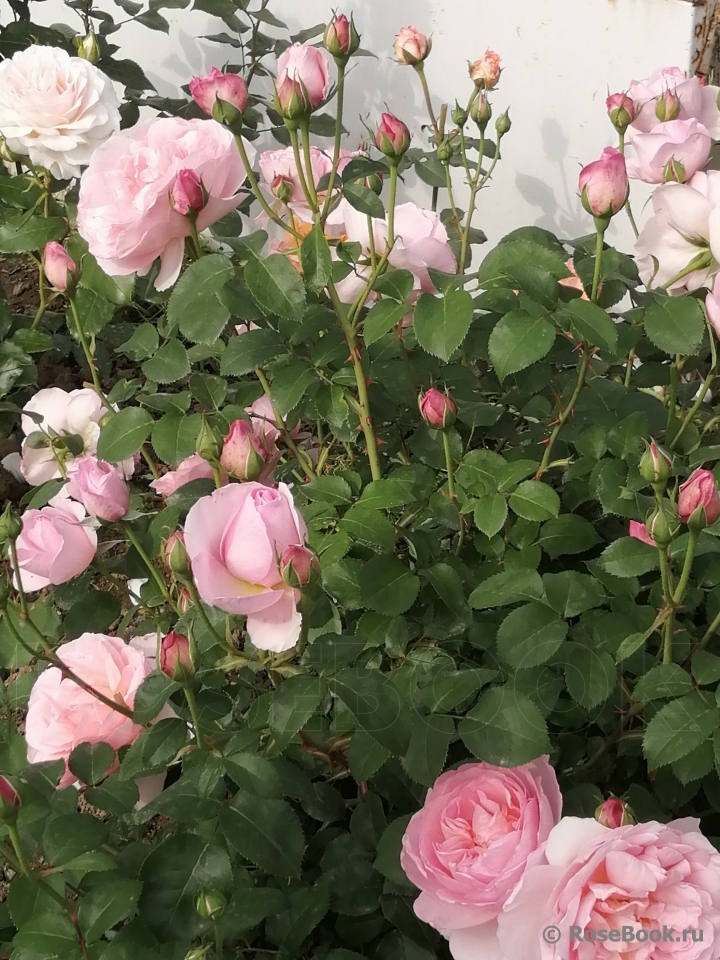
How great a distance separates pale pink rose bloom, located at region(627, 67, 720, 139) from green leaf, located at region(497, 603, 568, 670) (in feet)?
1.62

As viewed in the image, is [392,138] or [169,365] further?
[169,365]

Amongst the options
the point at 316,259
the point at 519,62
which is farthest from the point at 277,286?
the point at 519,62

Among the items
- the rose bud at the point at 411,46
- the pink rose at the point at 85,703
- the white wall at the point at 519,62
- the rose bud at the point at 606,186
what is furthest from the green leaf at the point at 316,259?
the white wall at the point at 519,62

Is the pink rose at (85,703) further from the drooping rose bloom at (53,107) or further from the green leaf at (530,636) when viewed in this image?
the drooping rose bloom at (53,107)

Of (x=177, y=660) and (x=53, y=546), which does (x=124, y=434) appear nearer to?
(x=53, y=546)

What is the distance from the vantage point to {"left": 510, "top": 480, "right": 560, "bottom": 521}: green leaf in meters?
0.64

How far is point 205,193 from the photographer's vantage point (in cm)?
63

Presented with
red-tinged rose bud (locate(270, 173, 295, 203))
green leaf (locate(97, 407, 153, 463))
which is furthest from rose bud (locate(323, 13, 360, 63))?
green leaf (locate(97, 407, 153, 463))

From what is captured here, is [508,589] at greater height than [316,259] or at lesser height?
lesser

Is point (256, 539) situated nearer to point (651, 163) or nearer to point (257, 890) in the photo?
point (257, 890)

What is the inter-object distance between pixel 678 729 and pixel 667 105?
571mm

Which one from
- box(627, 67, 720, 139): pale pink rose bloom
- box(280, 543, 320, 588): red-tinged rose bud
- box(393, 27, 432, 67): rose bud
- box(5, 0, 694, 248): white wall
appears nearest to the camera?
box(280, 543, 320, 588): red-tinged rose bud

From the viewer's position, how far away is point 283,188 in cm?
70

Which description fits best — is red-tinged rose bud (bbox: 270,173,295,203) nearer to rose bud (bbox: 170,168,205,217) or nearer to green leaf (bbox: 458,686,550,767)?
rose bud (bbox: 170,168,205,217)
